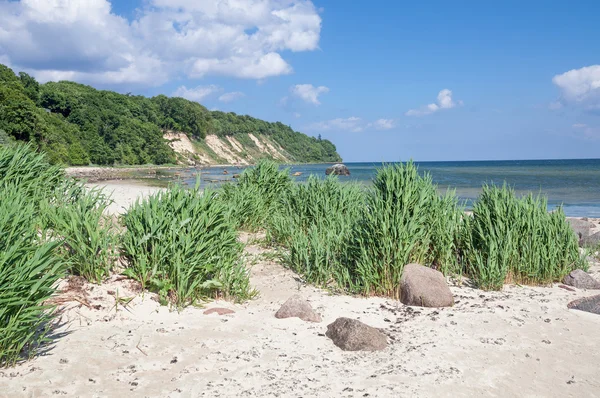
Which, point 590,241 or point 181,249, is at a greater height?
point 181,249

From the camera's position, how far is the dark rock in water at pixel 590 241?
450 inches

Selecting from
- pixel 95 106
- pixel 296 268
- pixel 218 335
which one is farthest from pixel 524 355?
pixel 95 106

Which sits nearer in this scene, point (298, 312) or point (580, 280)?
point (298, 312)

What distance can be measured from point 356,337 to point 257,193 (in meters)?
7.30

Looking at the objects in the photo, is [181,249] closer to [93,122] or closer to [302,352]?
[302,352]

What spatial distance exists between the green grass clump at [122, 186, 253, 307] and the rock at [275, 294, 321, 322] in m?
0.81

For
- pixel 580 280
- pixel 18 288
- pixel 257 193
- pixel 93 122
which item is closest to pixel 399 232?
pixel 580 280

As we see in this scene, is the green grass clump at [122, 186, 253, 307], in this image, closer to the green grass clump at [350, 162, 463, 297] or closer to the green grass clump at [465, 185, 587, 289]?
the green grass clump at [350, 162, 463, 297]

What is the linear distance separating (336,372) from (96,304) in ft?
9.49

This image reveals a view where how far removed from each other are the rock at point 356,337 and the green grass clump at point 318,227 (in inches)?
76.2

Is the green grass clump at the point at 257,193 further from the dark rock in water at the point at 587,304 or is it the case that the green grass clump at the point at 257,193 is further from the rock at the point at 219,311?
the dark rock in water at the point at 587,304

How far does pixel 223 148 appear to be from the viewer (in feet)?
375

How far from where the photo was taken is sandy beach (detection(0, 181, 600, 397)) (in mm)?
4227

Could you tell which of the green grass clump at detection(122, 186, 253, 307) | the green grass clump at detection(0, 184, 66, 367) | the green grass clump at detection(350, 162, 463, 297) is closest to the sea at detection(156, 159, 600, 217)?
the green grass clump at detection(350, 162, 463, 297)
